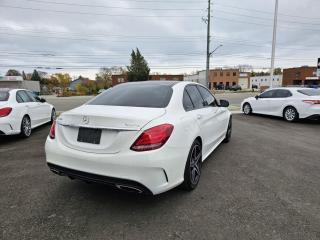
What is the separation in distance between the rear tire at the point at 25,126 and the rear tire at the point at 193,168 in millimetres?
5226

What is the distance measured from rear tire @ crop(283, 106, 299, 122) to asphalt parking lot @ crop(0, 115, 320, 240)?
5.56 meters

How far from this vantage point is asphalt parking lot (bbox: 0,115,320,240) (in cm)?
240

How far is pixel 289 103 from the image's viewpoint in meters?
9.66

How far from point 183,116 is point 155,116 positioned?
51 cm

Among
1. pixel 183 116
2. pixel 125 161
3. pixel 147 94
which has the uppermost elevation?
pixel 147 94

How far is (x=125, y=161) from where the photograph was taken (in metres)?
2.44

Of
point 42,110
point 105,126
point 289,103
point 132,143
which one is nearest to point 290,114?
point 289,103

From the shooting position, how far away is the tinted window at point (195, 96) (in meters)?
3.73

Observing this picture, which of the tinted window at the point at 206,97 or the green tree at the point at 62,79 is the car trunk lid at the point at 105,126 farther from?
the green tree at the point at 62,79

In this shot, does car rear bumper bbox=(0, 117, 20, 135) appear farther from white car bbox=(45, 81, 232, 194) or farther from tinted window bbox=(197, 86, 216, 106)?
tinted window bbox=(197, 86, 216, 106)

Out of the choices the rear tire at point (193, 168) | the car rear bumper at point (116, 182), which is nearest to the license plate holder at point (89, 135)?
the car rear bumper at point (116, 182)

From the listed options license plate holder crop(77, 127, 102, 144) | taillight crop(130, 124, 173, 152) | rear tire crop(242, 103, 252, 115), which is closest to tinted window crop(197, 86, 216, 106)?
taillight crop(130, 124, 173, 152)

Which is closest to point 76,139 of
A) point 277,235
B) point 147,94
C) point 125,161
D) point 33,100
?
point 125,161

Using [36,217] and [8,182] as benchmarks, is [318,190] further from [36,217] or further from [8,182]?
[8,182]
